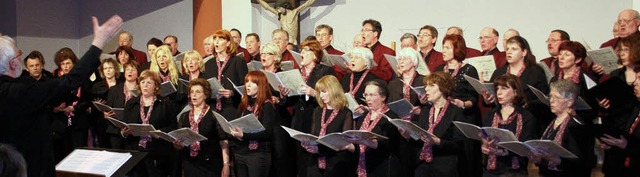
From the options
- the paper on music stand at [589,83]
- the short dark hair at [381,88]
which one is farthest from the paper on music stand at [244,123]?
the paper on music stand at [589,83]

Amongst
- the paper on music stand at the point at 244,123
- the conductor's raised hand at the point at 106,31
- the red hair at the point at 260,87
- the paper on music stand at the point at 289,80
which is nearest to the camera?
Answer: the conductor's raised hand at the point at 106,31

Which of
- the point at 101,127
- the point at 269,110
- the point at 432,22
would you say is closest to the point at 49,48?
the point at 101,127

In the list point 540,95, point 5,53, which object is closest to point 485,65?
point 540,95

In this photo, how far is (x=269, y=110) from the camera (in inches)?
257

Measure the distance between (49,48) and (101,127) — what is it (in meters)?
4.58

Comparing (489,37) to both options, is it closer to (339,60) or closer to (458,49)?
(458,49)

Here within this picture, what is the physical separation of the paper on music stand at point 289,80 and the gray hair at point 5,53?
2.81m

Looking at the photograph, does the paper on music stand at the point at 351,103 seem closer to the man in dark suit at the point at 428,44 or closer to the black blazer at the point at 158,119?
the man in dark suit at the point at 428,44

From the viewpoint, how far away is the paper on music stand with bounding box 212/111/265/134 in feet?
19.9

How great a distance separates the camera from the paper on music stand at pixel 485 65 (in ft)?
20.7

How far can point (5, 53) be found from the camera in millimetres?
3766

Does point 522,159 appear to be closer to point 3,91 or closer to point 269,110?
point 269,110

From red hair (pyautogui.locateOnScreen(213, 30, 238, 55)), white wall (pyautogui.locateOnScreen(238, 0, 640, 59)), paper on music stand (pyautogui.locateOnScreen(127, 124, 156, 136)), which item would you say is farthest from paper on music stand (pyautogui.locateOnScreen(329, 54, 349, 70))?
white wall (pyautogui.locateOnScreen(238, 0, 640, 59))

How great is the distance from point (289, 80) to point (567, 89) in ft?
6.93
